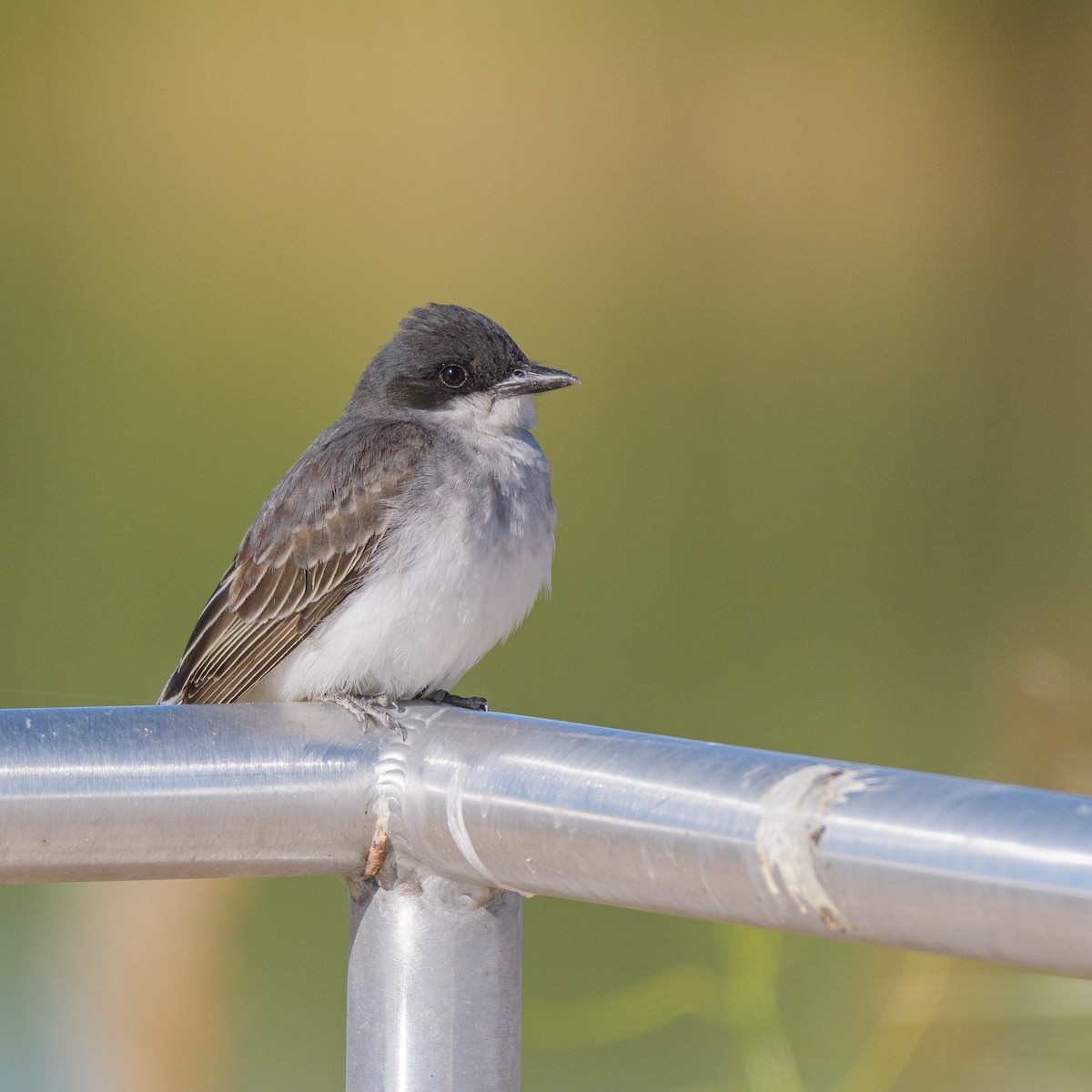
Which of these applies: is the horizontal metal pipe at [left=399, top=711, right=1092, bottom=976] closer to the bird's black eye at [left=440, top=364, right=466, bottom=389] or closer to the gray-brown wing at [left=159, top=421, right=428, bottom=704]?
the gray-brown wing at [left=159, top=421, right=428, bottom=704]

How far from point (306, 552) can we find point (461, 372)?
0.36 m

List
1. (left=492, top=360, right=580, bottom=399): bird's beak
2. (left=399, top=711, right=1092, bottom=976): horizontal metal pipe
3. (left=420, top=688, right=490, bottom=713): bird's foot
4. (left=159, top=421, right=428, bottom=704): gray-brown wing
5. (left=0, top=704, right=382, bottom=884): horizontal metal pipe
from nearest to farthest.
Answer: (left=399, top=711, right=1092, bottom=976): horizontal metal pipe, (left=0, top=704, right=382, bottom=884): horizontal metal pipe, (left=420, top=688, right=490, bottom=713): bird's foot, (left=159, top=421, right=428, bottom=704): gray-brown wing, (left=492, top=360, right=580, bottom=399): bird's beak

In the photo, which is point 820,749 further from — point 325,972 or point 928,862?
point 928,862

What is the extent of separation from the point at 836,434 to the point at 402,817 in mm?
4312

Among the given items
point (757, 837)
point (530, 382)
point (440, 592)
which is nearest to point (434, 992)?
point (757, 837)

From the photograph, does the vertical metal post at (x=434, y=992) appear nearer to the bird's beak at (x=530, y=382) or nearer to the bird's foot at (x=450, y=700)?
the bird's foot at (x=450, y=700)

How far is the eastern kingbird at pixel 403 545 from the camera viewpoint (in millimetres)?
1993

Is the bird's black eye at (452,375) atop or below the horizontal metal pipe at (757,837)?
atop

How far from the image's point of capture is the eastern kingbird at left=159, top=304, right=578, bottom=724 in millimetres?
1993

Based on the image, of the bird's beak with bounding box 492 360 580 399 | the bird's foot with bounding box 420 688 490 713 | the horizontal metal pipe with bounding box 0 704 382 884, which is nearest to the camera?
the horizontal metal pipe with bounding box 0 704 382 884

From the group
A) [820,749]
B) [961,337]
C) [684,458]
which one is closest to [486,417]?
[820,749]

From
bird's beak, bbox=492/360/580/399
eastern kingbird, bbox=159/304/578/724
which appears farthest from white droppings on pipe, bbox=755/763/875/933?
bird's beak, bbox=492/360/580/399

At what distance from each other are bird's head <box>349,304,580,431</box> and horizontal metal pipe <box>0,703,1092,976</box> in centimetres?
125

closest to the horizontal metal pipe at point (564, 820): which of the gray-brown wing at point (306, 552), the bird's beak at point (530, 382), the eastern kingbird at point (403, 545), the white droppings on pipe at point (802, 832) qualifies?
the white droppings on pipe at point (802, 832)
